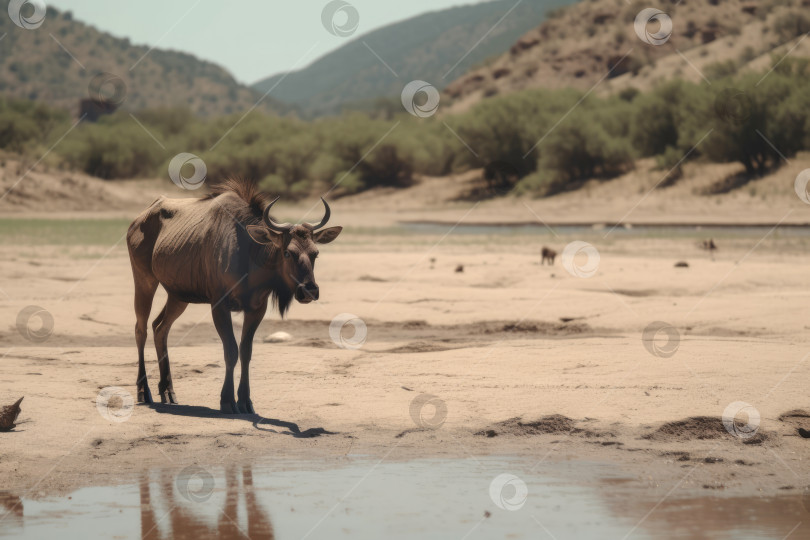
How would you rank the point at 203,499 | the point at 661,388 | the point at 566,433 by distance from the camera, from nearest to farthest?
the point at 203,499, the point at 566,433, the point at 661,388

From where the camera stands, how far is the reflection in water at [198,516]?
18.4 feet

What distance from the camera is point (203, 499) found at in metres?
6.25

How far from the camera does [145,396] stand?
8953 millimetres

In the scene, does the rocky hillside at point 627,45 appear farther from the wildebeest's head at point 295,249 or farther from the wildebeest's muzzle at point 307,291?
the wildebeest's muzzle at point 307,291

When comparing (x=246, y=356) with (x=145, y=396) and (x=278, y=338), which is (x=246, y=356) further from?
(x=278, y=338)

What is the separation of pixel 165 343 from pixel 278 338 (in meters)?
3.63

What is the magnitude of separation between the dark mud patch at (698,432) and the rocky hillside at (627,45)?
2063 inches

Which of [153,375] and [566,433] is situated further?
[153,375]

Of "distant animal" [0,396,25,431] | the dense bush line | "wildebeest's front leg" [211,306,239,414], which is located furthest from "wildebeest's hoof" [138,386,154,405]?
the dense bush line

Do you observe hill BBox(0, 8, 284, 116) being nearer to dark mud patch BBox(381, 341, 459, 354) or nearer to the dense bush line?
the dense bush line

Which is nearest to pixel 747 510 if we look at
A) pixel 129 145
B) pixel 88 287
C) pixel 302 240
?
pixel 302 240

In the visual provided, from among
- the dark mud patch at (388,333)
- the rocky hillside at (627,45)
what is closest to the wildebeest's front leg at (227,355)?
the dark mud patch at (388,333)

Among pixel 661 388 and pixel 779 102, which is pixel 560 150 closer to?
pixel 779 102

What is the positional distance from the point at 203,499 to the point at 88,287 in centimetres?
1159
